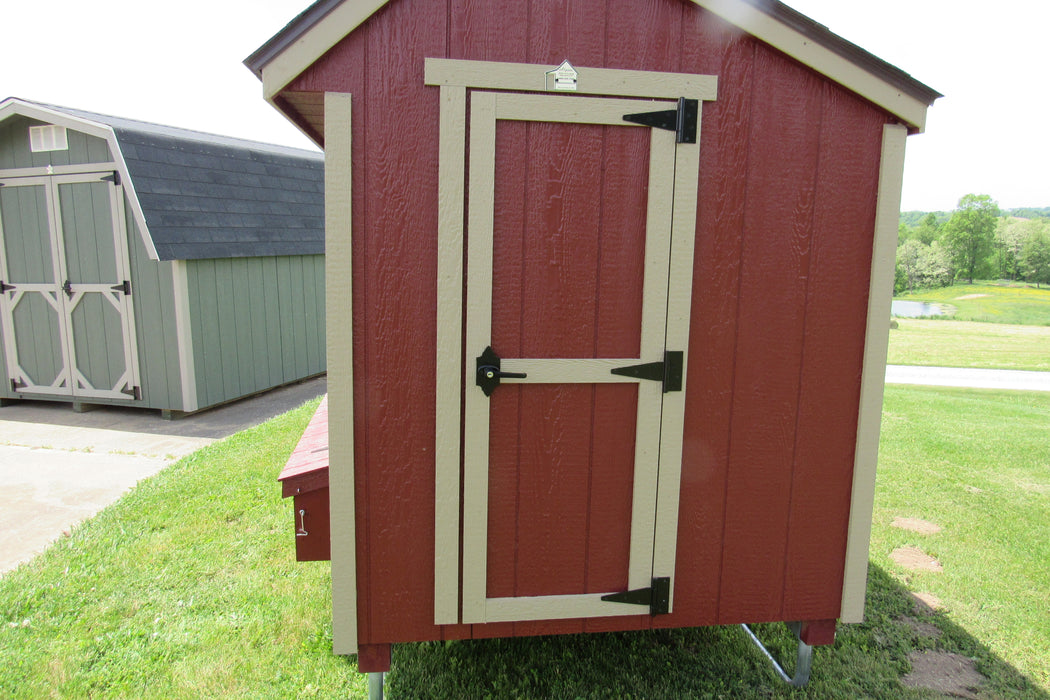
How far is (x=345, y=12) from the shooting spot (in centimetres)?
213

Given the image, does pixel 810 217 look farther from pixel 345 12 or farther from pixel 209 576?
pixel 209 576

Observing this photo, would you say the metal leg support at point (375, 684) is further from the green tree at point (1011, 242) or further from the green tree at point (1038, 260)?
the green tree at point (1011, 242)

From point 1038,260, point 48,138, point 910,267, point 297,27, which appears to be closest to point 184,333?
point 48,138

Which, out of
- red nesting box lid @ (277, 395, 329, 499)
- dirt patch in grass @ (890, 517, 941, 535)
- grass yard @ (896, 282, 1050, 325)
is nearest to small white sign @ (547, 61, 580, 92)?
red nesting box lid @ (277, 395, 329, 499)

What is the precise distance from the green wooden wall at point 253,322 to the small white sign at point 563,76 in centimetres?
560

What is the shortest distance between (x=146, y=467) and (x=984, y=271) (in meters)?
58.6

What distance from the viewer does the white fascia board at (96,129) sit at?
622 cm

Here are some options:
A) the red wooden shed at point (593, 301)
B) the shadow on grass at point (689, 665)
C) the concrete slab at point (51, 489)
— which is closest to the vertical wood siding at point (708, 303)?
the red wooden shed at point (593, 301)

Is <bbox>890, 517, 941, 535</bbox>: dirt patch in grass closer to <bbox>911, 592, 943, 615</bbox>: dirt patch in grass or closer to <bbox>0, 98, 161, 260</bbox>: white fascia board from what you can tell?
<bbox>911, 592, 943, 615</bbox>: dirt patch in grass

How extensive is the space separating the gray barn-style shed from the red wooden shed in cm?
489

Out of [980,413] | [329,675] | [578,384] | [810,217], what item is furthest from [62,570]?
[980,413]

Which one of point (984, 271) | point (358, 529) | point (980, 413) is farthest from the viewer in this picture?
point (984, 271)

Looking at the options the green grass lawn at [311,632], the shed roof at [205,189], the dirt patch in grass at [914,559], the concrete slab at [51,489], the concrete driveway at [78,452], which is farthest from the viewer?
the shed roof at [205,189]

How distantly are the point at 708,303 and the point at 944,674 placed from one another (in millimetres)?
1985
